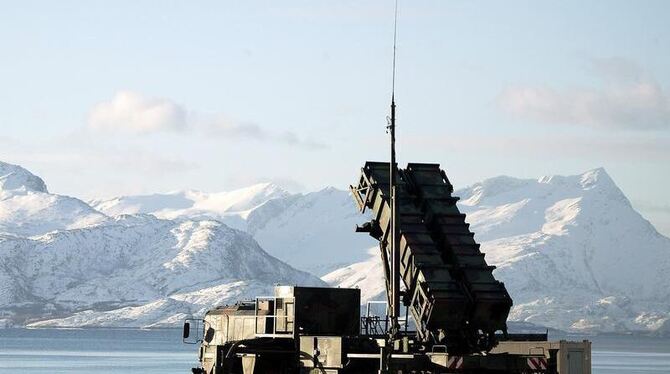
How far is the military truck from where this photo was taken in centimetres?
4356

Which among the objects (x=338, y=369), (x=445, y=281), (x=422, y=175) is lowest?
(x=338, y=369)

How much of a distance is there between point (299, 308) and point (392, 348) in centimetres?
460

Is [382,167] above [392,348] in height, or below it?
above

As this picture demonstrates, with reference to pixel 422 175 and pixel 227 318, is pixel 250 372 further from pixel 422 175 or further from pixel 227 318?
pixel 422 175

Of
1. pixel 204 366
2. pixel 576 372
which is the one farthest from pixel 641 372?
pixel 204 366

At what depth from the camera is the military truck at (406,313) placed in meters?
43.6

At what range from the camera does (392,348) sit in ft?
146

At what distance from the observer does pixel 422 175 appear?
49.1 m

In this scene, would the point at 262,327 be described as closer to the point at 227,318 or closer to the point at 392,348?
the point at 227,318

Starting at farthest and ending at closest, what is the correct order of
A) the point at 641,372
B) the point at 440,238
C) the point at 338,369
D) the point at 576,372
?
the point at 641,372, the point at 576,372, the point at 440,238, the point at 338,369

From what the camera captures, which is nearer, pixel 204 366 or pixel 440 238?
pixel 440 238

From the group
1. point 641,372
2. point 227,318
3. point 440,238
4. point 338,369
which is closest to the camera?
point 338,369

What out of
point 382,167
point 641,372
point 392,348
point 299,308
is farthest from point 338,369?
point 641,372

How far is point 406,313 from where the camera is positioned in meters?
47.7
